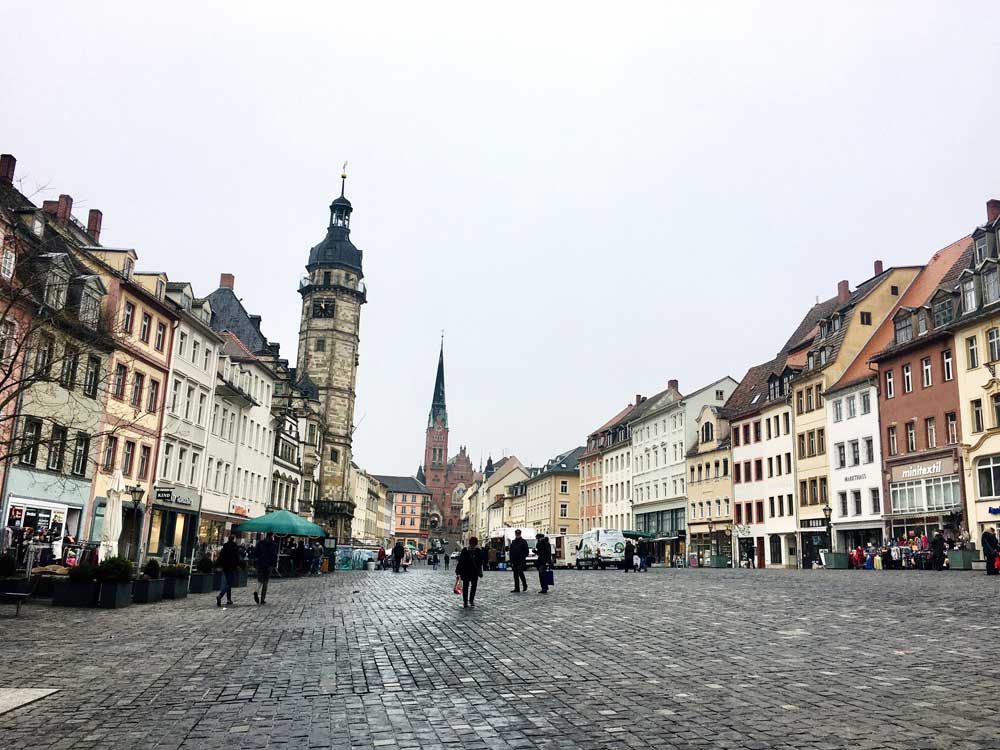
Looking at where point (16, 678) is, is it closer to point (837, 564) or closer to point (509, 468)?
point (837, 564)

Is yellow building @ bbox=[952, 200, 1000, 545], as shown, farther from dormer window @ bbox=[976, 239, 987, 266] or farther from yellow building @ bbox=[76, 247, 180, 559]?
yellow building @ bbox=[76, 247, 180, 559]

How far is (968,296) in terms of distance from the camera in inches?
1635

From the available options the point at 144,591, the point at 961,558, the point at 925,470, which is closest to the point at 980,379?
the point at 925,470

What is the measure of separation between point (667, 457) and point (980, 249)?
39.7 m

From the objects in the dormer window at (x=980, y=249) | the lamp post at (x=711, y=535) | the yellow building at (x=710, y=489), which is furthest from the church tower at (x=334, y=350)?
the dormer window at (x=980, y=249)

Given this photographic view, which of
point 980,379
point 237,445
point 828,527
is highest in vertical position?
point 980,379

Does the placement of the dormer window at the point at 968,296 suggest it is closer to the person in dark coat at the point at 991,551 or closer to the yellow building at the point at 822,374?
the yellow building at the point at 822,374

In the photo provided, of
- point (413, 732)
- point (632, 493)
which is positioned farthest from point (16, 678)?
point (632, 493)

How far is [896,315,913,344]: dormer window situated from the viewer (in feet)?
153

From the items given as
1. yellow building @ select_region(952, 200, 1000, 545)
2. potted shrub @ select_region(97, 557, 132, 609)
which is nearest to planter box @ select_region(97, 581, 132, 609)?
potted shrub @ select_region(97, 557, 132, 609)

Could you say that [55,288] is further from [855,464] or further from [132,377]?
[855,464]

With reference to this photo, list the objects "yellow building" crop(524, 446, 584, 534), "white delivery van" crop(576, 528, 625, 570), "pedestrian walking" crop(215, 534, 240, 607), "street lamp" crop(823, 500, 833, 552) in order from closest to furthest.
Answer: "pedestrian walking" crop(215, 534, 240, 607) < "street lamp" crop(823, 500, 833, 552) < "white delivery van" crop(576, 528, 625, 570) < "yellow building" crop(524, 446, 584, 534)

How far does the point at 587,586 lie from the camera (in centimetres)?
2916

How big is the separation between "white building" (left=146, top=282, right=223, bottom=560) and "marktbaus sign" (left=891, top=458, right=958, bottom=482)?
36.5 m
